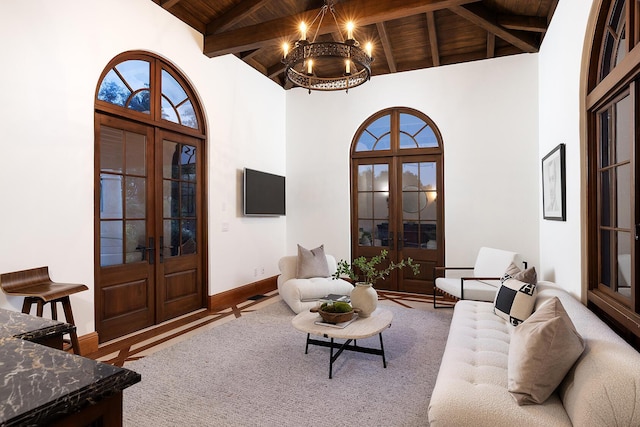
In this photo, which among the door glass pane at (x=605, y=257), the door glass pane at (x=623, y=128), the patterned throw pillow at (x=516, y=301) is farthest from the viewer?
the patterned throw pillow at (x=516, y=301)

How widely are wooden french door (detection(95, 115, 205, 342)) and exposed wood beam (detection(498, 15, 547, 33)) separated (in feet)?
13.6

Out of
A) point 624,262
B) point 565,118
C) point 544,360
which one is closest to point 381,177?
point 565,118

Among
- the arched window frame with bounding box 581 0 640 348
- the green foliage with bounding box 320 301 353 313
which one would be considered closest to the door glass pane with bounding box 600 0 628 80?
the arched window frame with bounding box 581 0 640 348

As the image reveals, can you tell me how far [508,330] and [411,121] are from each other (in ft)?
12.4

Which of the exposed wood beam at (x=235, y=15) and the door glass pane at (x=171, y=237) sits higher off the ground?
the exposed wood beam at (x=235, y=15)

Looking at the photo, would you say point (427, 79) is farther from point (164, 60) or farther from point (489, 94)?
point (164, 60)

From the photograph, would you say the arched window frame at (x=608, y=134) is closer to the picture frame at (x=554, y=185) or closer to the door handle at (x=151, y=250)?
the picture frame at (x=554, y=185)

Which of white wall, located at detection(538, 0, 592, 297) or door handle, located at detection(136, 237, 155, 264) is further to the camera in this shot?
door handle, located at detection(136, 237, 155, 264)

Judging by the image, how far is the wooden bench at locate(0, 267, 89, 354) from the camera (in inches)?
103

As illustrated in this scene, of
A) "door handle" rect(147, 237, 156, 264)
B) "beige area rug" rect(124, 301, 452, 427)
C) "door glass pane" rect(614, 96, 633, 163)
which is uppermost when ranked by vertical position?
"door glass pane" rect(614, 96, 633, 163)

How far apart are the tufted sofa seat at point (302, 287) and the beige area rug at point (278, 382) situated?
56 centimetres

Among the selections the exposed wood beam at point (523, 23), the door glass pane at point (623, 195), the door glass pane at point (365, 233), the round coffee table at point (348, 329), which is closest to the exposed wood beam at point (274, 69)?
the door glass pane at point (365, 233)

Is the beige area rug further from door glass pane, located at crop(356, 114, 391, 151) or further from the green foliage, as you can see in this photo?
door glass pane, located at crop(356, 114, 391, 151)

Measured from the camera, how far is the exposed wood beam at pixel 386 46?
15.6 feet
